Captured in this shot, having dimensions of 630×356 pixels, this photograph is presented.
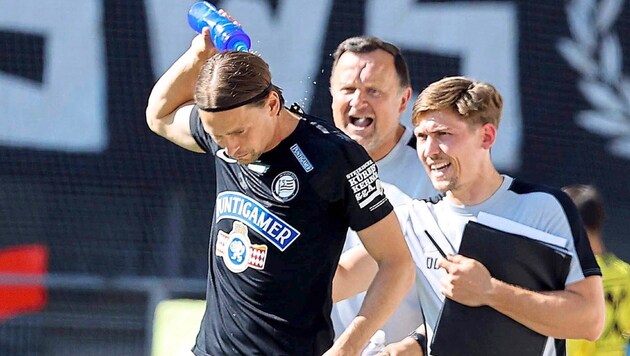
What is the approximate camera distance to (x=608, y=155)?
243 inches

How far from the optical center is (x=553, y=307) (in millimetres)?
2402

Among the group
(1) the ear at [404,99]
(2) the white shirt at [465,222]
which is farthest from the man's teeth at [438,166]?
(1) the ear at [404,99]

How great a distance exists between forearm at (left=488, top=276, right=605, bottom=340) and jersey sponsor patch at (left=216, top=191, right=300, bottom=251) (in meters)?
0.47

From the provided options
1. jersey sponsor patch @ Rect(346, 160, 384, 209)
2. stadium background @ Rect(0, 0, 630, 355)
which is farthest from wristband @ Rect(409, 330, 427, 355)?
stadium background @ Rect(0, 0, 630, 355)

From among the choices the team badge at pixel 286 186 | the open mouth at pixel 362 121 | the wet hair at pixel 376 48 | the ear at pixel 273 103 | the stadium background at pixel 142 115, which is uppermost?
the ear at pixel 273 103

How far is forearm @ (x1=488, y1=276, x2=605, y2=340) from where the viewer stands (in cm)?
241

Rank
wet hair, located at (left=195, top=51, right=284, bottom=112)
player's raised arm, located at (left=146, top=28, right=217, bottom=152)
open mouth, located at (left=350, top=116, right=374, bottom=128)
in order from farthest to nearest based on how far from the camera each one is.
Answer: open mouth, located at (left=350, top=116, right=374, bottom=128), player's raised arm, located at (left=146, top=28, right=217, bottom=152), wet hair, located at (left=195, top=51, right=284, bottom=112)

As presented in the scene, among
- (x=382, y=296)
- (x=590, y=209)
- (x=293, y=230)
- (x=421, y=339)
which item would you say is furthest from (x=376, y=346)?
(x=590, y=209)

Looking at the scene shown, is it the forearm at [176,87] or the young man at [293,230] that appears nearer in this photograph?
the young man at [293,230]

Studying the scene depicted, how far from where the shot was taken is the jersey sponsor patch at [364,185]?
2477mm

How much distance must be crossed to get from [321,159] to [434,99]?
30 centimetres

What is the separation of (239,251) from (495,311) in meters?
0.59

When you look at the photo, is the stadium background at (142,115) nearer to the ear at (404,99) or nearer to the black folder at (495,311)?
the ear at (404,99)

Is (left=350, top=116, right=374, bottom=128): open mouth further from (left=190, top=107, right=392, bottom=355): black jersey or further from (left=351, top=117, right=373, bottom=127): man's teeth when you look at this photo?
(left=190, top=107, right=392, bottom=355): black jersey
